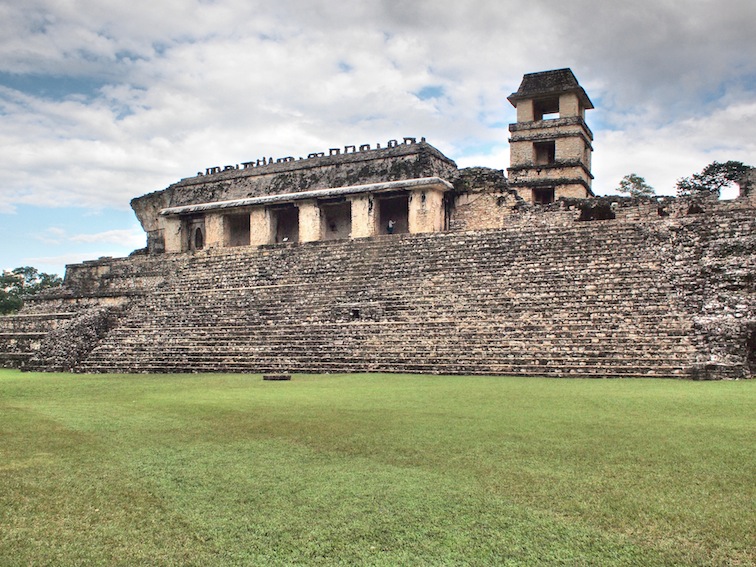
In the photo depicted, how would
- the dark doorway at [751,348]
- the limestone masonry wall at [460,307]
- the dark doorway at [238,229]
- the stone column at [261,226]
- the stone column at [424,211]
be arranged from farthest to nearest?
the dark doorway at [238,229]
the stone column at [261,226]
the stone column at [424,211]
the limestone masonry wall at [460,307]
the dark doorway at [751,348]

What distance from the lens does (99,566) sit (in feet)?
8.77

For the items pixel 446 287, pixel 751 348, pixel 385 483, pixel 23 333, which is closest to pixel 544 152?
pixel 446 287

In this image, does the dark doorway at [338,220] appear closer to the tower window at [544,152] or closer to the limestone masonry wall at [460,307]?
the limestone masonry wall at [460,307]

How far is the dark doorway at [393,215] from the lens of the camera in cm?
2069

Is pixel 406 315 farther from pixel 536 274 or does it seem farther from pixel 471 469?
pixel 471 469

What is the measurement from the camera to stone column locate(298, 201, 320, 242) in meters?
20.7

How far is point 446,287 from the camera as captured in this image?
12.9 meters

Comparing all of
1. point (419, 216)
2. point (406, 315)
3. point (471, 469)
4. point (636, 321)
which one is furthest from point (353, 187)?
point (471, 469)

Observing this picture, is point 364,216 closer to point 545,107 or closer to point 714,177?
point 545,107

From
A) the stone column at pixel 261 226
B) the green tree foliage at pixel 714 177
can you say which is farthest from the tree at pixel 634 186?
the stone column at pixel 261 226

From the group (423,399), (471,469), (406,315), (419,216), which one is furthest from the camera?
(419,216)

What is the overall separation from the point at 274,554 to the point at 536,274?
1038 cm

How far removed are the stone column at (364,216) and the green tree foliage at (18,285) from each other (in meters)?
15.7

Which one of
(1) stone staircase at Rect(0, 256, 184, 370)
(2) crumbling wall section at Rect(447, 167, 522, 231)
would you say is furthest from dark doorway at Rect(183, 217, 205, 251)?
(2) crumbling wall section at Rect(447, 167, 522, 231)
